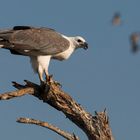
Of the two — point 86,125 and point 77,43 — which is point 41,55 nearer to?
point 77,43

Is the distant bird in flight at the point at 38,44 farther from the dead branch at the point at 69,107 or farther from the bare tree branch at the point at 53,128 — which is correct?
the bare tree branch at the point at 53,128

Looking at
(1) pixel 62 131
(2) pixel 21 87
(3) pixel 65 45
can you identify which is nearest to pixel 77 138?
(1) pixel 62 131

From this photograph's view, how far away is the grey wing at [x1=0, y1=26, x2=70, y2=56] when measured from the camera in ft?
42.2

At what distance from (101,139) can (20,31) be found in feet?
12.8

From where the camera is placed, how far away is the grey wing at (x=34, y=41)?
12.9 meters

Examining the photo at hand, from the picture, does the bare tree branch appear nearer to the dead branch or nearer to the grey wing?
the dead branch

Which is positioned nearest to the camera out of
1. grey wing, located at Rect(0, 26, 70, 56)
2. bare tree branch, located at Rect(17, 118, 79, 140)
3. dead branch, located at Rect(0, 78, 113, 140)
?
bare tree branch, located at Rect(17, 118, 79, 140)

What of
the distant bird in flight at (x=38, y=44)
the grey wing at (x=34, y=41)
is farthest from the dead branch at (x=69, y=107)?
the grey wing at (x=34, y=41)

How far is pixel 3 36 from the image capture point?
41.4 ft

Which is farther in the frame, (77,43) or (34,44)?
(77,43)

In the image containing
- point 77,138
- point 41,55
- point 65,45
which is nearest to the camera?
point 77,138

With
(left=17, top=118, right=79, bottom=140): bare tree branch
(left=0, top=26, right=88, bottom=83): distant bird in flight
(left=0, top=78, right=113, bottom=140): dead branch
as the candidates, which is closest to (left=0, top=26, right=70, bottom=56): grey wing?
(left=0, top=26, right=88, bottom=83): distant bird in flight

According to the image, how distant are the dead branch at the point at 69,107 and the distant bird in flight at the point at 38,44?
2.87 feet

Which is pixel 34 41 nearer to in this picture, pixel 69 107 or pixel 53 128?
pixel 69 107
